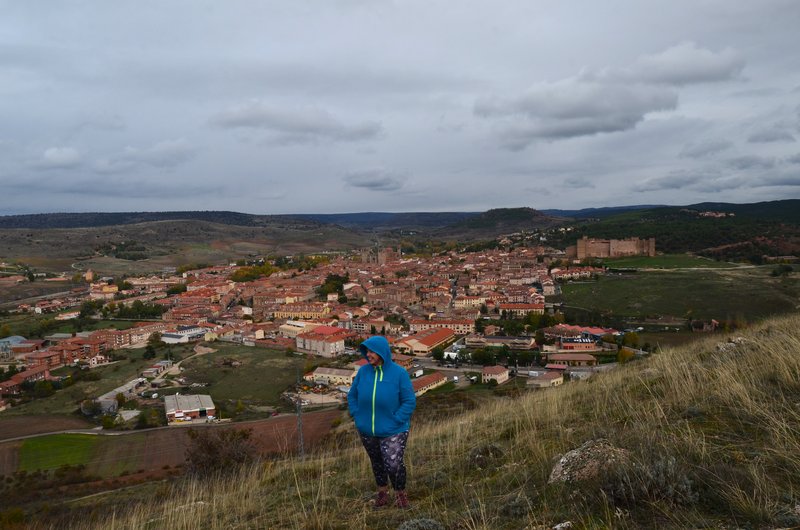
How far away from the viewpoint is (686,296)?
42812 mm

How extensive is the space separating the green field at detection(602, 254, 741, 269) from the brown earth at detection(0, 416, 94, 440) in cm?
5785

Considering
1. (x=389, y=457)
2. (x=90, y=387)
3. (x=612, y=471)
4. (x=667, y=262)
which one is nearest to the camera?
(x=612, y=471)

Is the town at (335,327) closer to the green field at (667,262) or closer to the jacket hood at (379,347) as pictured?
the green field at (667,262)

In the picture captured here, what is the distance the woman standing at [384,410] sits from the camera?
327cm

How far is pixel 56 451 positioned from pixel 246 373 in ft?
37.4

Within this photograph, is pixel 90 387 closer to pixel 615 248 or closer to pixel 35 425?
pixel 35 425

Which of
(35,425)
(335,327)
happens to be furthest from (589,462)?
(335,327)

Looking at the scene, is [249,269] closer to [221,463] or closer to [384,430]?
[221,463]

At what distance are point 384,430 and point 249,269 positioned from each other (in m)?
76.9

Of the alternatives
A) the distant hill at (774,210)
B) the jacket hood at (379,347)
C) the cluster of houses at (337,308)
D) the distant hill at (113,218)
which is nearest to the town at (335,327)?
the cluster of houses at (337,308)

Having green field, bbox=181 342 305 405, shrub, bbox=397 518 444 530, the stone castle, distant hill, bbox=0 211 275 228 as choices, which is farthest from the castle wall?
distant hill, bbox=0 211 275 228

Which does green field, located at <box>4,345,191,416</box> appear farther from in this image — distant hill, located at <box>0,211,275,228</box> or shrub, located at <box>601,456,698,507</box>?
distant hill, located at <box>0,211,275,228</box>

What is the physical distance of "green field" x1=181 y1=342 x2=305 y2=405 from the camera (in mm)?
26531

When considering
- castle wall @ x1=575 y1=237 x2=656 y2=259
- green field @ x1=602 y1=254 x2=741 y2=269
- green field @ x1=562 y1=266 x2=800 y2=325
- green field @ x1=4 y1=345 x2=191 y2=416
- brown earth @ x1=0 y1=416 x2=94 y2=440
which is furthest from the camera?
castle wall @ x1=575 y1=237 x2=656 y2=259
